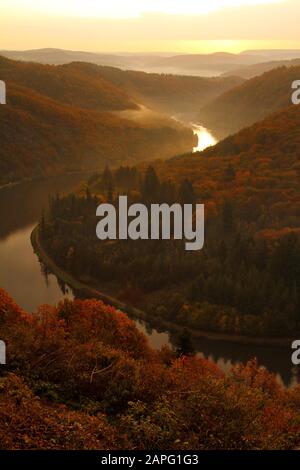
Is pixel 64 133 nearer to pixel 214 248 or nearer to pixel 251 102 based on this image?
pixel 251 102

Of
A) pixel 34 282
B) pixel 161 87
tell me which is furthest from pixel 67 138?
pixel 161 87

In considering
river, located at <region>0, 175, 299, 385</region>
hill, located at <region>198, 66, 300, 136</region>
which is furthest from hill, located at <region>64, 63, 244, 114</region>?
river, located at <region>0, 175, 299, 385</region>

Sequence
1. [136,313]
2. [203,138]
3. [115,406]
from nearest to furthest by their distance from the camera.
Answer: [115,406] → [136,313] → [203,138]

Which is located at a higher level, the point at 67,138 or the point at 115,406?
the point at 67,138

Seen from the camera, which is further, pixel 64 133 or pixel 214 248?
pixel 64 133

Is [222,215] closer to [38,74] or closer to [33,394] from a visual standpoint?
[33,394]

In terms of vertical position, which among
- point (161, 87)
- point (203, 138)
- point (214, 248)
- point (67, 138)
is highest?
point (161, 87)
